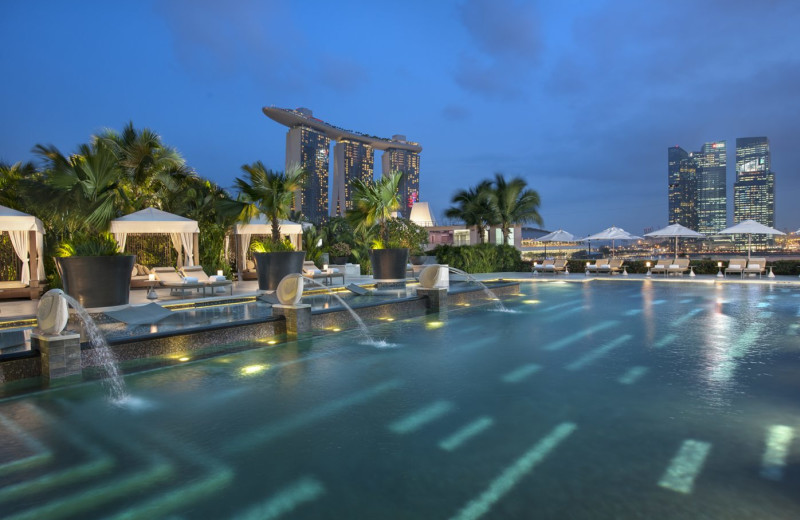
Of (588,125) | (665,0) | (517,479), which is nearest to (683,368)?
(517,479)

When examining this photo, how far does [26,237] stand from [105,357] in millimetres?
8459

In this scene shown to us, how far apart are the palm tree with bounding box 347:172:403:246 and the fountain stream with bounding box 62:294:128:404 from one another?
8.58 metres

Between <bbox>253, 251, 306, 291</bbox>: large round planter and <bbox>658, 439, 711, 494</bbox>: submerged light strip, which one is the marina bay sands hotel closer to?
<bbox>253, 251, 306, 291</bbox>: large round planter

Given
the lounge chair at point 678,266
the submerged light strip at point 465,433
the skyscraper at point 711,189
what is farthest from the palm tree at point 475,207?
the skyscraper at point 711,189

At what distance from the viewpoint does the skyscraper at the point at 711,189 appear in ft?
299

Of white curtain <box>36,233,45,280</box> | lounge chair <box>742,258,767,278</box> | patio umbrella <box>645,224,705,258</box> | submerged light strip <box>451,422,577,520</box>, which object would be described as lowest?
submerged light strip <box>451,422,577,520</box>

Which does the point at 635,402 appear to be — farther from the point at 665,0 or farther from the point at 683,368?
the point at 665,0

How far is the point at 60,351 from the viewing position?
500 cm

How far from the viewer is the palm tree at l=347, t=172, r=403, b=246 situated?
13.7m

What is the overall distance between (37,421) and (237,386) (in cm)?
160

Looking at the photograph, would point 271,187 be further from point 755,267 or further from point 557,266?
point 755,267

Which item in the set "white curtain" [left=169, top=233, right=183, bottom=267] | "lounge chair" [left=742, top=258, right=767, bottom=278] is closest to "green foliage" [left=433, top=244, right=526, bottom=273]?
"lounge chair" [left=742, top=258, right=767, bottom=278]

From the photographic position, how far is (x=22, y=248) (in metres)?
11.8

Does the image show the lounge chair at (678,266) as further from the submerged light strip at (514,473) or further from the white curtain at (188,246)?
the submerged light strip at (514,473)
